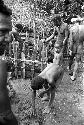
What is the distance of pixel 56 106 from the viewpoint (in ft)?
21.7

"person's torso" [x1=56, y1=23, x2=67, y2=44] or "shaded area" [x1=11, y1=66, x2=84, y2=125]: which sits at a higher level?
"person's torso" [x1=56, y1=23, x2=67, y2=44]

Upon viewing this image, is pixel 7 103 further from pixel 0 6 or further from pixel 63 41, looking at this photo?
pixel 63 41

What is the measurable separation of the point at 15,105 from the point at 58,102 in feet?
3.81

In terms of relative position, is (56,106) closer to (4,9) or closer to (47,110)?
(47,110)

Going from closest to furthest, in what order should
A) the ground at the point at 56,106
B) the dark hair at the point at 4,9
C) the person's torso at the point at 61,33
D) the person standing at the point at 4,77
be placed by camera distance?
the person standing at the point at 4,77
the dark hair at the point at 4,9
the ground at the point at 56,106
the person's torso at the point at 61,33

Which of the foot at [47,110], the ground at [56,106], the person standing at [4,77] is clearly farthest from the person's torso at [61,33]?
the person standing at [4,77]

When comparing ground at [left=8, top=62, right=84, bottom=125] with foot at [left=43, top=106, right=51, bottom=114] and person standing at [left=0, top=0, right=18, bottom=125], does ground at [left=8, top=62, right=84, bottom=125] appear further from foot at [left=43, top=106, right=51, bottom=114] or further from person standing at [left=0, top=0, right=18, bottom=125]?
person standing at [left=0, top=0, right=18, bottom=125]

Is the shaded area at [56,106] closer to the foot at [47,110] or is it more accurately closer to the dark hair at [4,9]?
the foot at [47,110]

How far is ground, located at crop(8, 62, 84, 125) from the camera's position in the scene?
19.3ft

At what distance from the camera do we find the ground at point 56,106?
5.88 meters

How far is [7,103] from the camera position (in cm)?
188

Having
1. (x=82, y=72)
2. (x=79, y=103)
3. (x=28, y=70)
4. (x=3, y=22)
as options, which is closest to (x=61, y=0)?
(x=82, y=72)

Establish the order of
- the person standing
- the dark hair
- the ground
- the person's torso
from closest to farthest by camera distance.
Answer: the person standing, the dark hair, the ground, the person's torso

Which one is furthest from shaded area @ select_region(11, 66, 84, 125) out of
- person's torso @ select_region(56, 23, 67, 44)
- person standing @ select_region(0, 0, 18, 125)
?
person standing @ select_region(0, 0, 18, 125)
